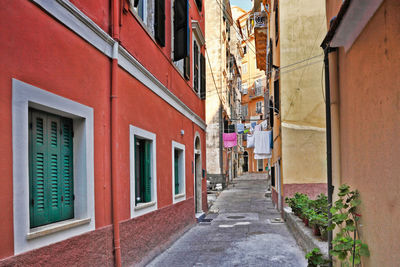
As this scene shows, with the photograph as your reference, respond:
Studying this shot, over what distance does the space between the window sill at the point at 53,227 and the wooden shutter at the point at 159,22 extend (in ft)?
15.8

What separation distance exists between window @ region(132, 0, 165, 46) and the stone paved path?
4.59 metres

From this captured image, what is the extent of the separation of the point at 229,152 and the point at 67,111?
31.6m

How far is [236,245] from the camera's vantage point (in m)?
9.42

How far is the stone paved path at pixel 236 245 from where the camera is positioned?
7.73 m

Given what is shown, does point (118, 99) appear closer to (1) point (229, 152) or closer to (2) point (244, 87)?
(1) point (229, 152)

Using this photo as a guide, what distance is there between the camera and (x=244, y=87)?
54688mm

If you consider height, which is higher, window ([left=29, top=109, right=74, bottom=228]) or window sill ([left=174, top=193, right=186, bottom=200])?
window ([left=29, top=109, right=74, bottom=228])

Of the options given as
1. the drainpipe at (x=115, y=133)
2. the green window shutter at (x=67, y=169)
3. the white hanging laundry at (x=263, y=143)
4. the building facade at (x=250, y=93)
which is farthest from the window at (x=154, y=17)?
the building facade at (x=250, y=93)

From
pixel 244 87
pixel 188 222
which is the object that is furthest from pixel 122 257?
pixel 244 87

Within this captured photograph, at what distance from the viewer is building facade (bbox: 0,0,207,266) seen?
3596 mm

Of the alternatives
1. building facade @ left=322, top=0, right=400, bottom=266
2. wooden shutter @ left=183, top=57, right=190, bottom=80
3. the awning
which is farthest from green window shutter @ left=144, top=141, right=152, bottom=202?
the awning

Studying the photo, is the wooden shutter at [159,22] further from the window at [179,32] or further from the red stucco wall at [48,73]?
the red stucco wall at [48,73]

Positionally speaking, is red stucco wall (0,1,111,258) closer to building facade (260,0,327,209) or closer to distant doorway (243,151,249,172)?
building facade (260,0,327,209)

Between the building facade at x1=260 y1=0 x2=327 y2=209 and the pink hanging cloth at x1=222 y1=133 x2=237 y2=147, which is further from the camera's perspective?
the pink hanging cloth at x1=222 y1=133 x2=237 y2=147
